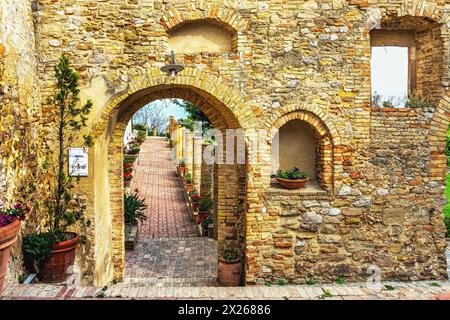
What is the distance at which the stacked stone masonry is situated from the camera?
18.8 ft

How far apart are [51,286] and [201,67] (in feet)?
12.2

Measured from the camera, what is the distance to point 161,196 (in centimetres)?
1548

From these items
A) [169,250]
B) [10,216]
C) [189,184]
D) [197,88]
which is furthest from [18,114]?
[189,184]

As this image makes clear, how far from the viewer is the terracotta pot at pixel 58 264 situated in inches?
203

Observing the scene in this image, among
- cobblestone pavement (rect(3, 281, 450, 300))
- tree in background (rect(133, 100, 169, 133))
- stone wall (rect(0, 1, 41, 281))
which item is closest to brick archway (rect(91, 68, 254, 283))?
stone wall (rect(0, 1, 41, 281))

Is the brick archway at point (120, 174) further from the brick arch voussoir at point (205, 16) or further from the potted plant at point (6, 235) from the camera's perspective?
the potted plant at point (6, 235)

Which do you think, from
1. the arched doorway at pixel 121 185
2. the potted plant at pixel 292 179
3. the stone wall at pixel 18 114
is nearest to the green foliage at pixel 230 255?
the arched doorway at pixel 121 185

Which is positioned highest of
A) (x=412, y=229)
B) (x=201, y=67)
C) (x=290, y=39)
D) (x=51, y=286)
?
(x=290, y=39)

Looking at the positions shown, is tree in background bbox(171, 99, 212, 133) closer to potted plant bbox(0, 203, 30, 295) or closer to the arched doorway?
the arched doorway

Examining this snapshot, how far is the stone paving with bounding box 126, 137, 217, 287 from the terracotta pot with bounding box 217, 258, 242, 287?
564 mm

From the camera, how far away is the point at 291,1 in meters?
5.88

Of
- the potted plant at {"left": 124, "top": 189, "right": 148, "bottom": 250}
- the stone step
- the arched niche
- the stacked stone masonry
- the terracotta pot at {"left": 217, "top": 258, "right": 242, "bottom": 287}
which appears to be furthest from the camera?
the potted plant at {"left": 124, "top": 189, "right": 148, "bottom": 250}

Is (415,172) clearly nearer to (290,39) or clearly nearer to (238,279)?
(290,39)

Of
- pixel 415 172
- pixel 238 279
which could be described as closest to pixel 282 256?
pixel 238 279
